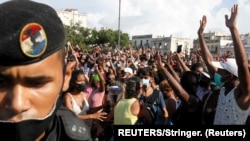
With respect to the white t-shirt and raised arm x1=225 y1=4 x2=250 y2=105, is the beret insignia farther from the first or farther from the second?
the white t-shirt

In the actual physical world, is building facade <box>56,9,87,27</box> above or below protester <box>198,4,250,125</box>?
above

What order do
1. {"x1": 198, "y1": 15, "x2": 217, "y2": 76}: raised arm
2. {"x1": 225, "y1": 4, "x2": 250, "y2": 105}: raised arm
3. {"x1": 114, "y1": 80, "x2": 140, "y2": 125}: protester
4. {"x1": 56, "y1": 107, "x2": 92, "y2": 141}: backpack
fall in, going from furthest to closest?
{"x1": 198, "y1": 15, "x2": 217, "y2": 76}: raised arm
{"x1": 114, "y1": 80, "x2": 140, "y2": 125}: protester
{"x1": 225, "y1": 4, "x2": 250, "y2": 105}: raised arm
{"x1": 56, "y1": 107, "x2": 92, "y2": 141}: backpack

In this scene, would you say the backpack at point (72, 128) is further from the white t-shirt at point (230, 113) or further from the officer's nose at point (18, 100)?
the white t-shirt at point (230, 113)

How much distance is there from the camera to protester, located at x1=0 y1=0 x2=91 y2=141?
1.33 metres

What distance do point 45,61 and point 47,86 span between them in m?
0.10

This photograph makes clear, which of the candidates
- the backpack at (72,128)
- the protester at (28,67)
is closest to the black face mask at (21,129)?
the protester at (28,67)

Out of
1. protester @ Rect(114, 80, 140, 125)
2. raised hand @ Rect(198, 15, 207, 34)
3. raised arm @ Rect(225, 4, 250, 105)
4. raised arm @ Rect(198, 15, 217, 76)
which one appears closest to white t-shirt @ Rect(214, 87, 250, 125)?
raised arm @ Rect(225, 4, 250, 105)

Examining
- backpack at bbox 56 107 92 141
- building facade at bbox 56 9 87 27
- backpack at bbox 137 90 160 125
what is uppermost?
building facade at bbox 56 9 87 27

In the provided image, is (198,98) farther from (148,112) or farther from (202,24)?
(202,24)

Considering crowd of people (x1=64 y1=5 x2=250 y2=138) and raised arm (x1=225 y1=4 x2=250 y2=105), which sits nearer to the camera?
raised arm (x1=225 y1=4 x2=250 y2=105)

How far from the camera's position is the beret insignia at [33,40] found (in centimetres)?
135

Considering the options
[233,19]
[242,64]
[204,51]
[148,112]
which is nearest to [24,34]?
[242,64]

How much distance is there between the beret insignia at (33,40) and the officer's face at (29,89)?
0.16 feet

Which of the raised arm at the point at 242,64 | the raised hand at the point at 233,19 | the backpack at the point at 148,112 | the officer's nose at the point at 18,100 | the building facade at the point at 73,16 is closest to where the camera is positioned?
the officer's nose at the point at 18,100
